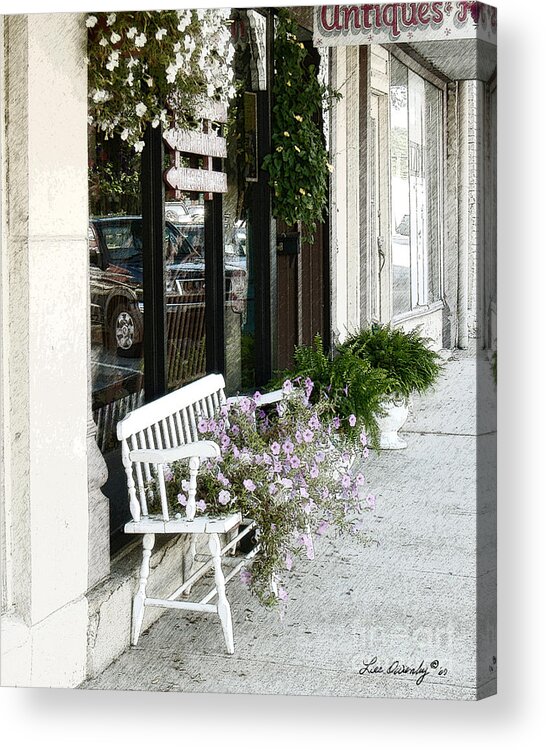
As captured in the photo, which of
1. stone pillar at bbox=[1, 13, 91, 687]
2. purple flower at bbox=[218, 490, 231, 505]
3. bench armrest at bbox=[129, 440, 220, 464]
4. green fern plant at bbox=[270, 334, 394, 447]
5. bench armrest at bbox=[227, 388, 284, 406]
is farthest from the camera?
bench armrest at bbox=[227, 388, 284, 406]

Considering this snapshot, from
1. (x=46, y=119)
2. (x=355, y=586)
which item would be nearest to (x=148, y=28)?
(x=46, y=119)

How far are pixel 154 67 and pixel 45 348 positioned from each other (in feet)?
3.07

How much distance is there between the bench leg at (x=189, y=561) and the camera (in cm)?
430

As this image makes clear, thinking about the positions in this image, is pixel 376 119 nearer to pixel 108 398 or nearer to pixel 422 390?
pixel 422 390

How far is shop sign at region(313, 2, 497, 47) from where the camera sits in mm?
3936

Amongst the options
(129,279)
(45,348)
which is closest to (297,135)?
(129,279)

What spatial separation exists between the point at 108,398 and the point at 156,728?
1.04 meters

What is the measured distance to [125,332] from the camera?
4.23 meters

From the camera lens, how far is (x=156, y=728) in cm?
417

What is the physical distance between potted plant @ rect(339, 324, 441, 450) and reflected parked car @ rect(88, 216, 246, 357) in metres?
0.56

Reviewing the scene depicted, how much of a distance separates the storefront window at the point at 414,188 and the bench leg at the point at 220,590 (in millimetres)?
909

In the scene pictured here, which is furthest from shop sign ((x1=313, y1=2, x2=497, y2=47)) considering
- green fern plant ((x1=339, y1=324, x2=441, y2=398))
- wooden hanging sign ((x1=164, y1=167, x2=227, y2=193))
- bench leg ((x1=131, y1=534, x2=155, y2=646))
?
bench leg ((x1=131, y1=534, x2=155, y2=646))

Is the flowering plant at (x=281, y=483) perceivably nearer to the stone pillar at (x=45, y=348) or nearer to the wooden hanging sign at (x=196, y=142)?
the stone pillar at (x=45, y=348)
